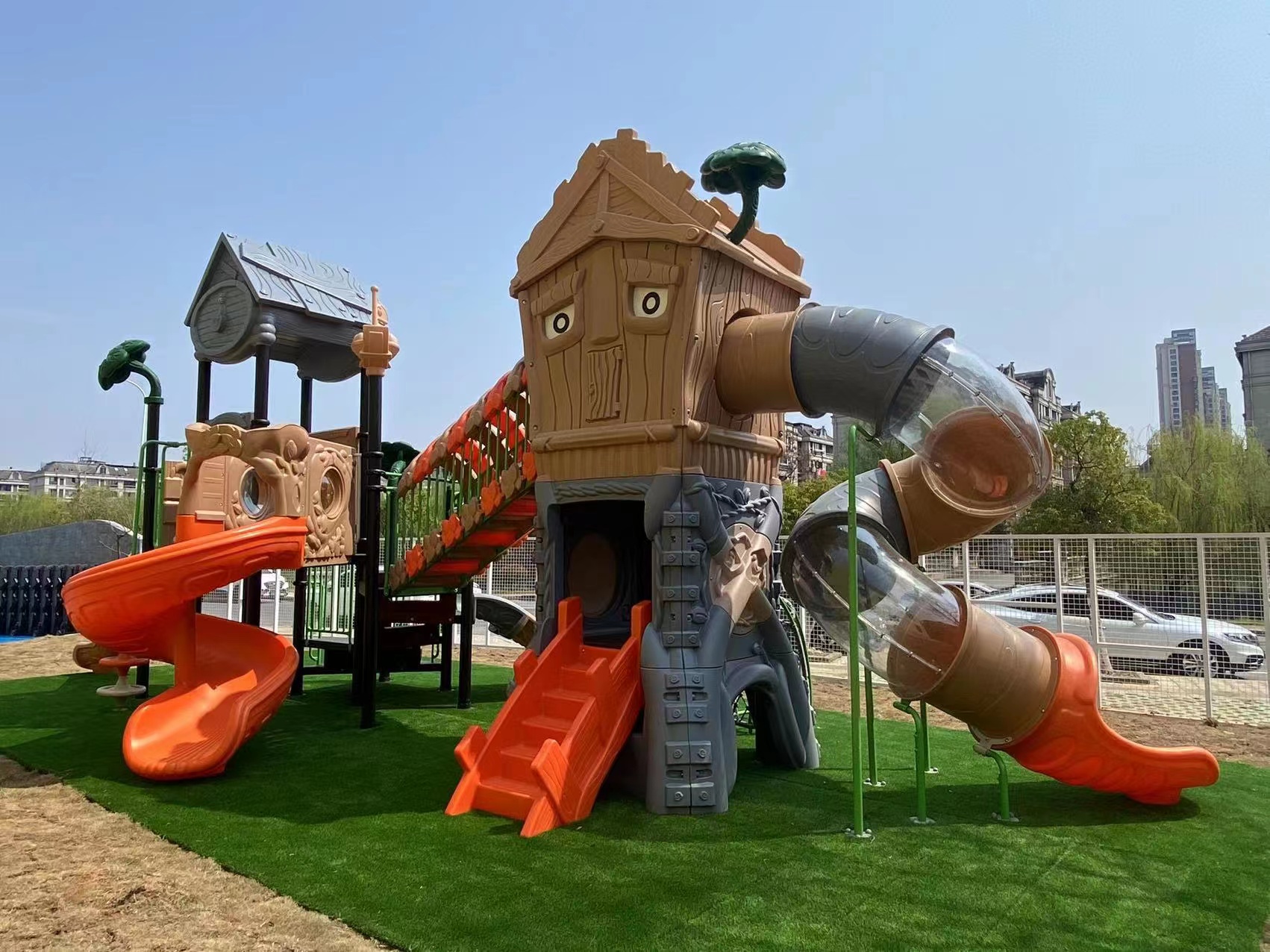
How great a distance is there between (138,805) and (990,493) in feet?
20.2

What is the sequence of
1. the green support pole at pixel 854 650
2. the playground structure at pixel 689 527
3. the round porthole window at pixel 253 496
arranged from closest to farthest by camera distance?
the green support pole at pixel 854 650, the playground structure at pixel 689 527, the round porthole window at pixel 253 496

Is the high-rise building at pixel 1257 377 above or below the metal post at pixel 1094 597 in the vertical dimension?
above

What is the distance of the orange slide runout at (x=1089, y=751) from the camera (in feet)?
17.7

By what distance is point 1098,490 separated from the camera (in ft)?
84.7

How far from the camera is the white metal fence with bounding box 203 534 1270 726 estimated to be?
9.55m

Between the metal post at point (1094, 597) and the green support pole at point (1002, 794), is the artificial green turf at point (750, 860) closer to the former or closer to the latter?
the green support pole at point (1002, 794)

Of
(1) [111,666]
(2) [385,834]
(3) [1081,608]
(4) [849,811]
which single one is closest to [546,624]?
(2) [385,834]

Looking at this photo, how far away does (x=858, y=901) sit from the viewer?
4.08 m

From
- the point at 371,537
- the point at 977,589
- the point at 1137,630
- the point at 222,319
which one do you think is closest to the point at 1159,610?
the point at 1137,630

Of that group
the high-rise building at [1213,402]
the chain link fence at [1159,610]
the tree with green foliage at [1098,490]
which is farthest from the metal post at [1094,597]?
the high-rise building at [1213,402]

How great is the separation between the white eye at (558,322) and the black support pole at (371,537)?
2.98m

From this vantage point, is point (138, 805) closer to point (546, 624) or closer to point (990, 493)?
point (546, 624)

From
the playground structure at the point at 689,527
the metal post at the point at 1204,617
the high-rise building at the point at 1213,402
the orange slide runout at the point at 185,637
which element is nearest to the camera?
the playground structure at the point at 689,527

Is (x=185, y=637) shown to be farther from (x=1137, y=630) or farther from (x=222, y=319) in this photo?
(x=1137, y=630)
